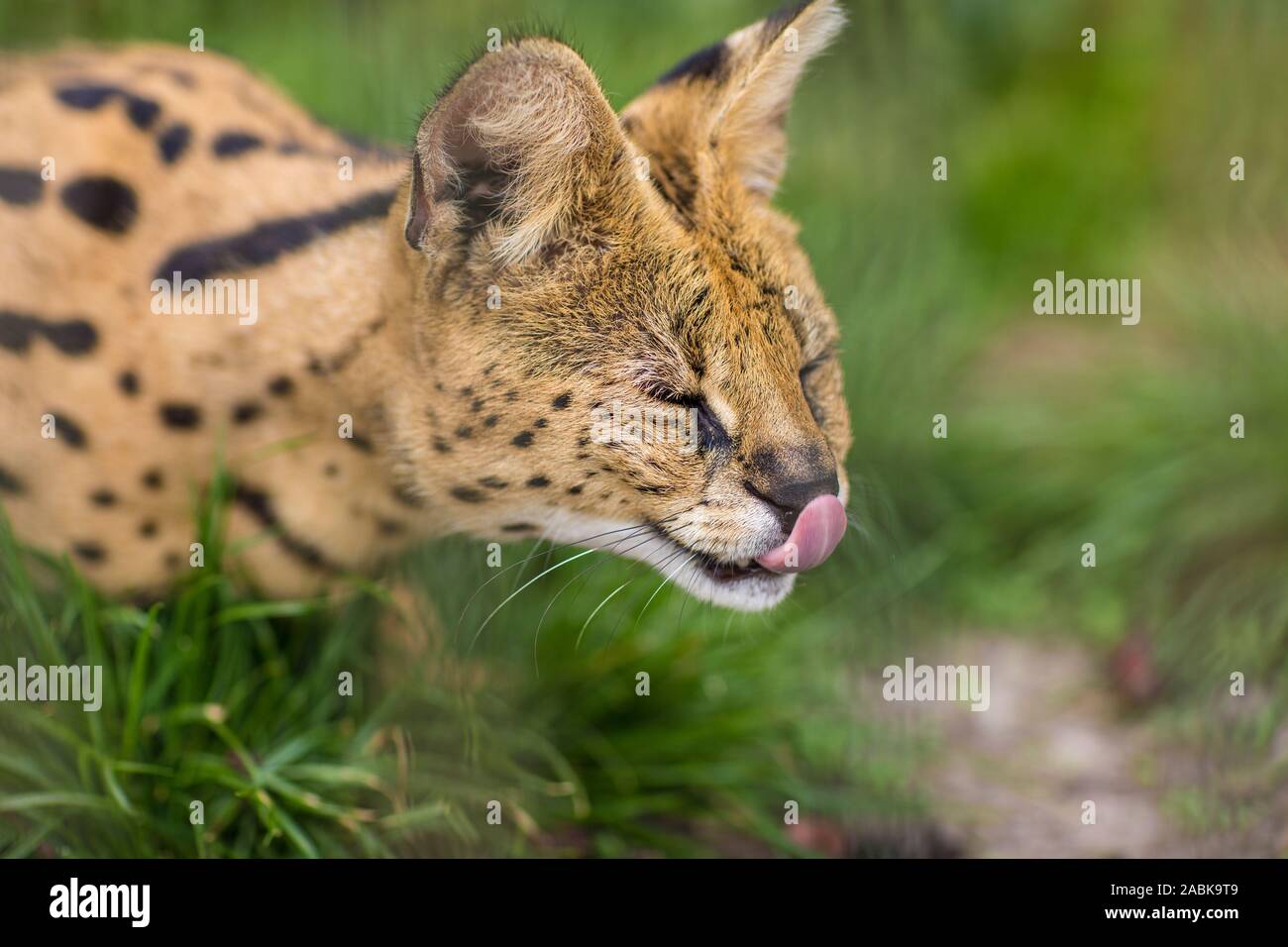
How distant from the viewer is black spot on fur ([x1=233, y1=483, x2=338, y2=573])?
2887mm

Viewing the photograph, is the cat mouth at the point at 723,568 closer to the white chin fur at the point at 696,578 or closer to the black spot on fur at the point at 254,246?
the white chin fur at the point at 696,578

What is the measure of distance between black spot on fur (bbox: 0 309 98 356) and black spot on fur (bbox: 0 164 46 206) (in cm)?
27

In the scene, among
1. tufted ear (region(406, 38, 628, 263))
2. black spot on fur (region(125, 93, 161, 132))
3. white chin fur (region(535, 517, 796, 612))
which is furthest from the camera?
black spot on fur (region(125, 93, 161, 132))

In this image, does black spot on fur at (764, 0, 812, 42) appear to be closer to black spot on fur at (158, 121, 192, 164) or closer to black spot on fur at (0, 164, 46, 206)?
black spot on fur at (158, 121, 192, 164)

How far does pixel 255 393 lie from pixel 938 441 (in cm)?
255

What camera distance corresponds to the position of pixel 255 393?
2.79 meters

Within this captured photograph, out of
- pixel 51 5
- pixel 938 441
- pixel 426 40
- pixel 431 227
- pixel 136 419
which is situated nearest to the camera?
pixel 431 227

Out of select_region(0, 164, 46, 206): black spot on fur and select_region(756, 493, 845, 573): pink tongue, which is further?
select_region(0, 164, 46, 206): black spot on fur

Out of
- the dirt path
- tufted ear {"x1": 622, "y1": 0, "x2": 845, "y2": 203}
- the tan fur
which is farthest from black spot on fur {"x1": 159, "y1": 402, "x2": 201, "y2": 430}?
the dirt path

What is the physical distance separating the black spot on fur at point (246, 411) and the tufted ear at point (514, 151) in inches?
25.0

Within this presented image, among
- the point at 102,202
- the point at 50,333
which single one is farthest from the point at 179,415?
the point at 102,202
